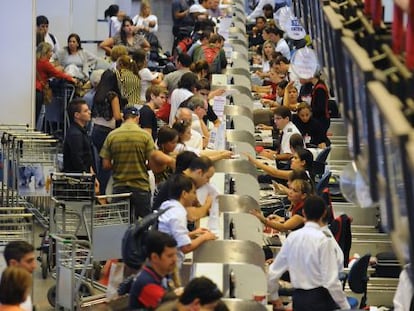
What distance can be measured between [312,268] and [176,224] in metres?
0.98

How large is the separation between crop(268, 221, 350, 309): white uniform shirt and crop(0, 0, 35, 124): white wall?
716 cm

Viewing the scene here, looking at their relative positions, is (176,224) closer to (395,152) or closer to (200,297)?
(200,297)


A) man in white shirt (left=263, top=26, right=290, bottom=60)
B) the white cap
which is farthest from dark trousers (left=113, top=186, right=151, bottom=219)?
the white cap

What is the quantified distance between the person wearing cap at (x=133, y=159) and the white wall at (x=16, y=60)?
4063 millimetres

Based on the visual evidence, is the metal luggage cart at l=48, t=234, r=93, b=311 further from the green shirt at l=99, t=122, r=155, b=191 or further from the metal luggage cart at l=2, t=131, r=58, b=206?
the metal luggage cart at l=2, t=131, r=58, b=206

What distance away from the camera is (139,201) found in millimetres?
11352

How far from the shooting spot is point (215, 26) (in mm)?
20609

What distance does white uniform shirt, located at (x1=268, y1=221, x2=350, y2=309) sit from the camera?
8719mm

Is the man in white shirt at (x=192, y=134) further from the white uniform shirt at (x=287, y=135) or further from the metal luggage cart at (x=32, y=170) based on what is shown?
the white uniform shirt at (x=287, y=135)

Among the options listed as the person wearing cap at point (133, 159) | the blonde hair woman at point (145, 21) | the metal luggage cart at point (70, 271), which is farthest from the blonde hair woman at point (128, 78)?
the blonde hair woman at point (145, 21)

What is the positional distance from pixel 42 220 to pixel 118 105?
5.28 feet

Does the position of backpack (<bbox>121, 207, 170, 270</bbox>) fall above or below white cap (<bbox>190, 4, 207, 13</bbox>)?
below

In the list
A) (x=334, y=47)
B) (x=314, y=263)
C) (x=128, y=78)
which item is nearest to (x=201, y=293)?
(x=314, y=263)

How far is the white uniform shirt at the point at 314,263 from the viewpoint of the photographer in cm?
872
